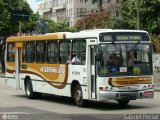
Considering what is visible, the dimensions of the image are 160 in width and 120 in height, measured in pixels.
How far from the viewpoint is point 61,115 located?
16.5 m

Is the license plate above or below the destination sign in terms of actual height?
below

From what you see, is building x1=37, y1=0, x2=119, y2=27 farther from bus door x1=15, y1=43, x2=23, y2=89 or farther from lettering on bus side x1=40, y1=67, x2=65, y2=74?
lettering on bus side x1=40, y1=67, x2=65, y2=74

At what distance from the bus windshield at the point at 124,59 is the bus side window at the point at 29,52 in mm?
5991

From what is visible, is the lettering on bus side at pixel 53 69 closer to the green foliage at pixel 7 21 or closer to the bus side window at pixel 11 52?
the bus side window at pixel 11 52

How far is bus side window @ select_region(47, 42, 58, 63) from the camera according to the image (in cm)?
2140

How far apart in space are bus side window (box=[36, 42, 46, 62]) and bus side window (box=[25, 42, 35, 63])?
1.59 ft

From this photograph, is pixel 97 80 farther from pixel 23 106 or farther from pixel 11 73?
pixel 11 73

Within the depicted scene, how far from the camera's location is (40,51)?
896 inches

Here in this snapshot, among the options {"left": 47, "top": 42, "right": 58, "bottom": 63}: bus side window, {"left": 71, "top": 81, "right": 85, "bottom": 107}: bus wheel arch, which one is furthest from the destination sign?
{"left": 47, "top": 42, "right": 58, "bottom": 63}: bus side window

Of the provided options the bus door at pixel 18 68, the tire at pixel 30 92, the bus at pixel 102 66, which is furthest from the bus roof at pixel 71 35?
the tire at pixel 30 92

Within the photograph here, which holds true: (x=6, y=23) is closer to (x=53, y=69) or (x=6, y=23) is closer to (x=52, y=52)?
(x=52, y=52)

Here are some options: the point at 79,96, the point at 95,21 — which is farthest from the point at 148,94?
the point at 95,21

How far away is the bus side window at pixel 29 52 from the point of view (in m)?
23.6

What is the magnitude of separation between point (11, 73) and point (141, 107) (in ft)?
28.9
